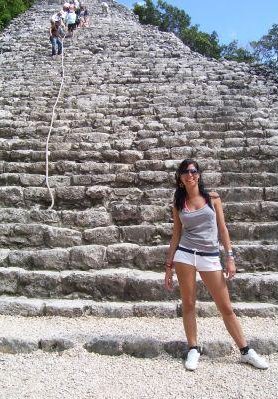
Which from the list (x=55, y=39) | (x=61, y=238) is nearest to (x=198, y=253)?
(x=61, y=238)

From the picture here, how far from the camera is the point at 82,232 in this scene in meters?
4.57

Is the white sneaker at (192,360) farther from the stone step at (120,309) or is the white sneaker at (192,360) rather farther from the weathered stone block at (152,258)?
the weathered stone block at (152,258)

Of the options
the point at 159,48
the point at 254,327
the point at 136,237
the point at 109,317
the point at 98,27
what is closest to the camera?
the point at 254,327

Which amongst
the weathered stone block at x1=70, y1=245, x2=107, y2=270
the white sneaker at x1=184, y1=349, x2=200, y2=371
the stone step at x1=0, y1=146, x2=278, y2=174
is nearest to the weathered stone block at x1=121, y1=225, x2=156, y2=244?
the weathered stone block at x1=70, y1=245, x2=107, y2=270

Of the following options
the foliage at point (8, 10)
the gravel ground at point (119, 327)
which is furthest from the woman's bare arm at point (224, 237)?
the foliage at point (8, 10)

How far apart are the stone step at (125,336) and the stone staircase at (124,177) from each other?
0.41 feet

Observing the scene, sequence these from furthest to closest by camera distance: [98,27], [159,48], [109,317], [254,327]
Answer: [98,27] < [159,48] < [109,317] < [254,327]

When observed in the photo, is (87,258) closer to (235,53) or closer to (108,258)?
(108,258)

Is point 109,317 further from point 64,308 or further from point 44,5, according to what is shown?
point 44,5

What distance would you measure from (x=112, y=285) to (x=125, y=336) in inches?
27.7

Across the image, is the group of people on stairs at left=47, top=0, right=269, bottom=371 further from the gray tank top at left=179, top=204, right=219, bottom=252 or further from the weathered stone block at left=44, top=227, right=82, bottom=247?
the weathered stone block at left=44, top=227, right=82, bottom=247

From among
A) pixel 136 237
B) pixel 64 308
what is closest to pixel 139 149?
pixel 136 237

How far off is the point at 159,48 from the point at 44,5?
11611 millimetres

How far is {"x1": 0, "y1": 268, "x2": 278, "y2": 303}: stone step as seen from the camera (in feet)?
12.6
